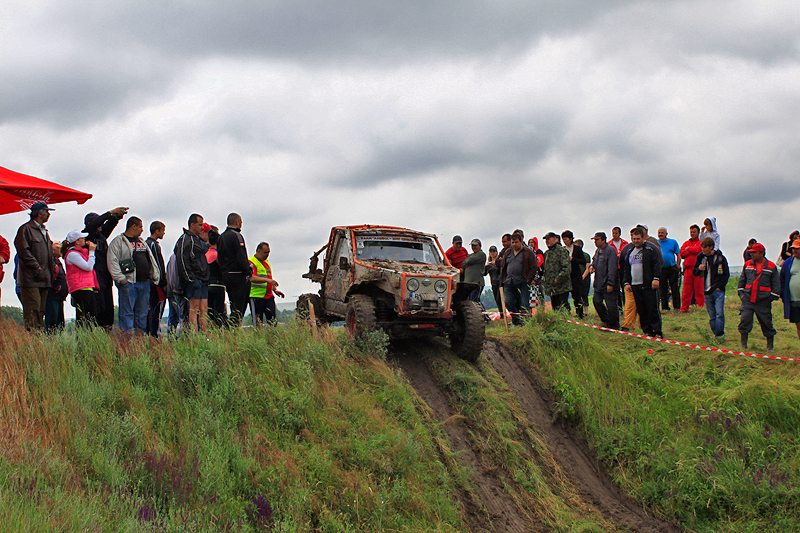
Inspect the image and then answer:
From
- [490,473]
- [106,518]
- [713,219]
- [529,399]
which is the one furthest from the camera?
[713,219]

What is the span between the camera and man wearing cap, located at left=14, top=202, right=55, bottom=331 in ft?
24.7

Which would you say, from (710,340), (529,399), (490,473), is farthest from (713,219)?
(490,473)

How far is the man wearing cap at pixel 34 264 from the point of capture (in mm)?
7523

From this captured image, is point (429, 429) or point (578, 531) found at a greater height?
point (429, 429)

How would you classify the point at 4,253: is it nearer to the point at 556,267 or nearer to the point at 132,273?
the point at 132,273

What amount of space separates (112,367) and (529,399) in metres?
6.59

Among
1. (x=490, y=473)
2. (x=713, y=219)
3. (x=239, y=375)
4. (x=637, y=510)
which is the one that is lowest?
(x=637, y=510)

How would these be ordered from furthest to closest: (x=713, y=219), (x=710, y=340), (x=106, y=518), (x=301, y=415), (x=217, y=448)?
(x=713, y=219)
(x=710, y=340)
(x=301, y=415)
(x=217, y=448)
(x=106, y=518)

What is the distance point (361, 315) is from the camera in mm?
8758

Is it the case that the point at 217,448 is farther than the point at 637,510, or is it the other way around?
the point at 637,510

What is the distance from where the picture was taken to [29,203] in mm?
7727

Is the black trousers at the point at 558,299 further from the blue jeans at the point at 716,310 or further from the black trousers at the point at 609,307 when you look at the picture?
the blue jeans at the point at 716,310

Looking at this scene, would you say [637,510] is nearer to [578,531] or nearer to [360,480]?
[578,531]

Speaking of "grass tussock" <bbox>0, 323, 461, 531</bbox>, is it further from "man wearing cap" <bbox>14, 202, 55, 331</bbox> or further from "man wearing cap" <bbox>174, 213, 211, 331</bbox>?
"man wearing cap" <bbox>174, 213, 211, 331</bbox>
